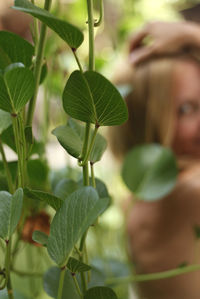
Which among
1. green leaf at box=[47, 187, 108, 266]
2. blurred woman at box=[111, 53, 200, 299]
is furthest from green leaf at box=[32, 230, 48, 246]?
blurred woman at box=[111, 53, 200, 299]

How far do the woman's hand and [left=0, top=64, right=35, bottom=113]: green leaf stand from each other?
0.48m

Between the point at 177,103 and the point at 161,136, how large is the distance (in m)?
0.07

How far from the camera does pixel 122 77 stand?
711 mm

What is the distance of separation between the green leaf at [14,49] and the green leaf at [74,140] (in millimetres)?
60

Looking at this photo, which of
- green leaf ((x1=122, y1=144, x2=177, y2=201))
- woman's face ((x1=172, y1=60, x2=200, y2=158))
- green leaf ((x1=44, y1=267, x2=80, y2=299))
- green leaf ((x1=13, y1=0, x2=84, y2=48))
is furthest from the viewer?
woman's face ((x1=172, y1=60, x2=200, y2=158))

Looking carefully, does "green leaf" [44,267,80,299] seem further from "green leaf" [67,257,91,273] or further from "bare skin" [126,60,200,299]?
"bare skin" [126,60,200,299]

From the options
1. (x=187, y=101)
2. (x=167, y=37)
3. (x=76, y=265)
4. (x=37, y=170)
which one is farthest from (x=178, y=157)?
(x=76, y=265)

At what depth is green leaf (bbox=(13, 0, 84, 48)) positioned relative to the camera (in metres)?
0.20

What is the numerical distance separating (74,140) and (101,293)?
0.11 meters

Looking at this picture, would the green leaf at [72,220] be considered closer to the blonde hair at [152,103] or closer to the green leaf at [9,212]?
the green leaf at [9,212]

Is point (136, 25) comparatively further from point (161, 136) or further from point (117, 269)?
point (117, 269)

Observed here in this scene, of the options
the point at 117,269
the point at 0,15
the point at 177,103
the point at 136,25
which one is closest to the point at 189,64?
the point at 177,103

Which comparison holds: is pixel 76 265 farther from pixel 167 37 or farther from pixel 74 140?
pixel 167 37

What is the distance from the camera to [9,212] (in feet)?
0.83
